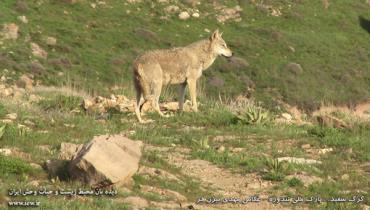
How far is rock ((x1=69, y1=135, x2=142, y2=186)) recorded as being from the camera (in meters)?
9.87

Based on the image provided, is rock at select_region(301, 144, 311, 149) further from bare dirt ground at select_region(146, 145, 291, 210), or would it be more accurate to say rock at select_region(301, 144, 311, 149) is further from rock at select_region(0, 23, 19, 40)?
rock at select_region(0, 23, 19, 40)

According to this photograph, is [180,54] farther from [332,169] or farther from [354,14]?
[354,14]

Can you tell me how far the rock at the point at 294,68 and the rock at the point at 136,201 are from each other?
162 feet

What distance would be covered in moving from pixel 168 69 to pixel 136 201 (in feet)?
29.6

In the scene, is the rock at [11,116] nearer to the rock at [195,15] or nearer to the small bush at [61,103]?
the small bush at [61,103]

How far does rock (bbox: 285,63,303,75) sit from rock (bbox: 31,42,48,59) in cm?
1868

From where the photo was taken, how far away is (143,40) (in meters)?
60.4

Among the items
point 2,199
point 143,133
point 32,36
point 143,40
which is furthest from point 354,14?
point 2,199

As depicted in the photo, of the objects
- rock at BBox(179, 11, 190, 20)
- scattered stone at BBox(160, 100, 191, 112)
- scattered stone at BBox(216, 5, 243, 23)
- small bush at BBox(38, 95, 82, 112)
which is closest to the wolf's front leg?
scattered stone at BBox(160, 100, 191, 112)

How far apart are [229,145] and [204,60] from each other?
19.9 ft

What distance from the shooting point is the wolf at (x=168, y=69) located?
58.5 feet

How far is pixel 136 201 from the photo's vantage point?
9703 mm

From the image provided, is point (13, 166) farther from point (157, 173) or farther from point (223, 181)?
point (223, 181)

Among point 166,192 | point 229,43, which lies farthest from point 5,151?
point 229,43
